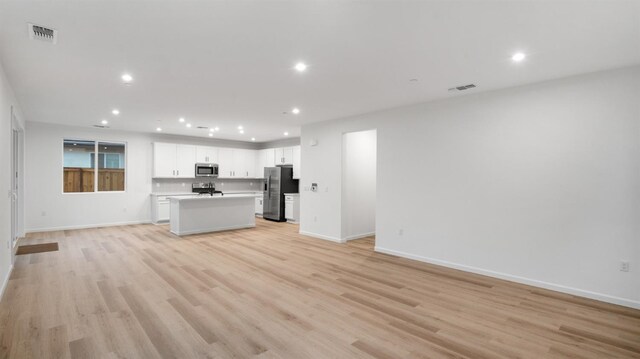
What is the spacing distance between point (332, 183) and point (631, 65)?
15.2ft

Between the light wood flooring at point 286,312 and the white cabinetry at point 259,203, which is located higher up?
the white cabinetry at point 259,203

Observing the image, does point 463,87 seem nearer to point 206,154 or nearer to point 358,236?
point 358,236

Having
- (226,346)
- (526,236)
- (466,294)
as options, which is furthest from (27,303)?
(526,236)

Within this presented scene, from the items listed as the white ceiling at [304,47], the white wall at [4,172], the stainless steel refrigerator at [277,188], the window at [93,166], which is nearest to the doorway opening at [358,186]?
the white ceiling at [304,47]

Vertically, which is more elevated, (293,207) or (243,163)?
(243,163)

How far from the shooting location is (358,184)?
6.75 metres

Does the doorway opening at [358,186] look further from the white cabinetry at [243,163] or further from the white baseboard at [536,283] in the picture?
the white cabinetry at [243,163]

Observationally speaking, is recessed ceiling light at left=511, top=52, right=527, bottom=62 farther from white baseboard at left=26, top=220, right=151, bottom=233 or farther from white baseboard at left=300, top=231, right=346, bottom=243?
white baseboard at left=26, top=220, right=151, bottom=233

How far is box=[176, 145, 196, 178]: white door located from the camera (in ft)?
29.7

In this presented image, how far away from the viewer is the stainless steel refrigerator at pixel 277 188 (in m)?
9.21

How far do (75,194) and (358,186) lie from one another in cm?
699

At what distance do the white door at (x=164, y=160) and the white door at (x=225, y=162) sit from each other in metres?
1.42

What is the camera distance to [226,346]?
97.3 inches

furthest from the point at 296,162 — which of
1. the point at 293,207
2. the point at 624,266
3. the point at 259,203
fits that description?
the point at 624,266
